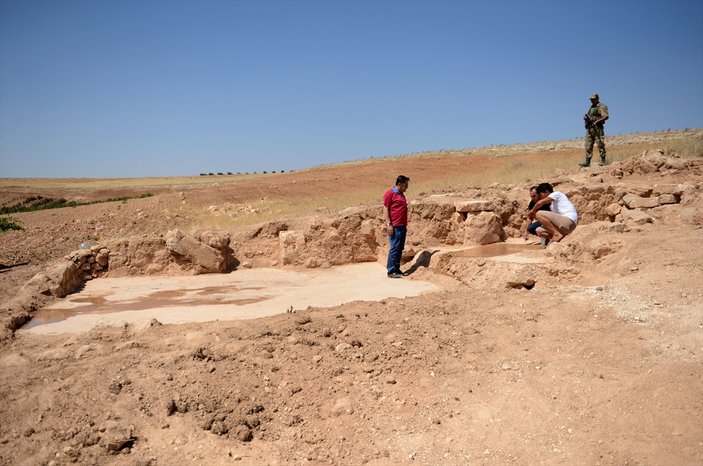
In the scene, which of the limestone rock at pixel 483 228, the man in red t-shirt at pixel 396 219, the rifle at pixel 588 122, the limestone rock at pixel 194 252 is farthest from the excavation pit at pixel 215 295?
the rifle at pixel 588 122

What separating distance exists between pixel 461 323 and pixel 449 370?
0.82m

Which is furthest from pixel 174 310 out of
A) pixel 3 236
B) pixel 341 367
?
pixel 3 236

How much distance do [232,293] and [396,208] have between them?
281 cm

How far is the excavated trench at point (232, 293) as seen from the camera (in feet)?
20.9

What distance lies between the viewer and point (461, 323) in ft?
16.9

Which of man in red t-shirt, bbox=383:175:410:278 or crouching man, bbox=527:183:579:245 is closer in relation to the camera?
crouching man, bbox=527:183:579:245

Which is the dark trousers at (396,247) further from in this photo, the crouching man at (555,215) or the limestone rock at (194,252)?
the limestone rock at (194,252)

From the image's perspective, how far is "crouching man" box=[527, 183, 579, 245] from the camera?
7.58 metres

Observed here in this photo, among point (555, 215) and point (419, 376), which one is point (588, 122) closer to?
point (555, 215)

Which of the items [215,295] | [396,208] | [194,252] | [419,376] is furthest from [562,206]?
[194,252]

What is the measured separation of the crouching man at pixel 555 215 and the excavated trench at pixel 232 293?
0.47 m

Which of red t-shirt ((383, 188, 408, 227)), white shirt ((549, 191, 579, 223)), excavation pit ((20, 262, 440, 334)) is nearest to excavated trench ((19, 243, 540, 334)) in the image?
excavation pit ((20, 262, 440, 334))

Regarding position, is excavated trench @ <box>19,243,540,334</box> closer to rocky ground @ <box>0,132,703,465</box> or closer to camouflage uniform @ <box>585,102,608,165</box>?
rocky ground @ <box>0,132,703,465</box>

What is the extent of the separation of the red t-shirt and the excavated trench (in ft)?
2.72
